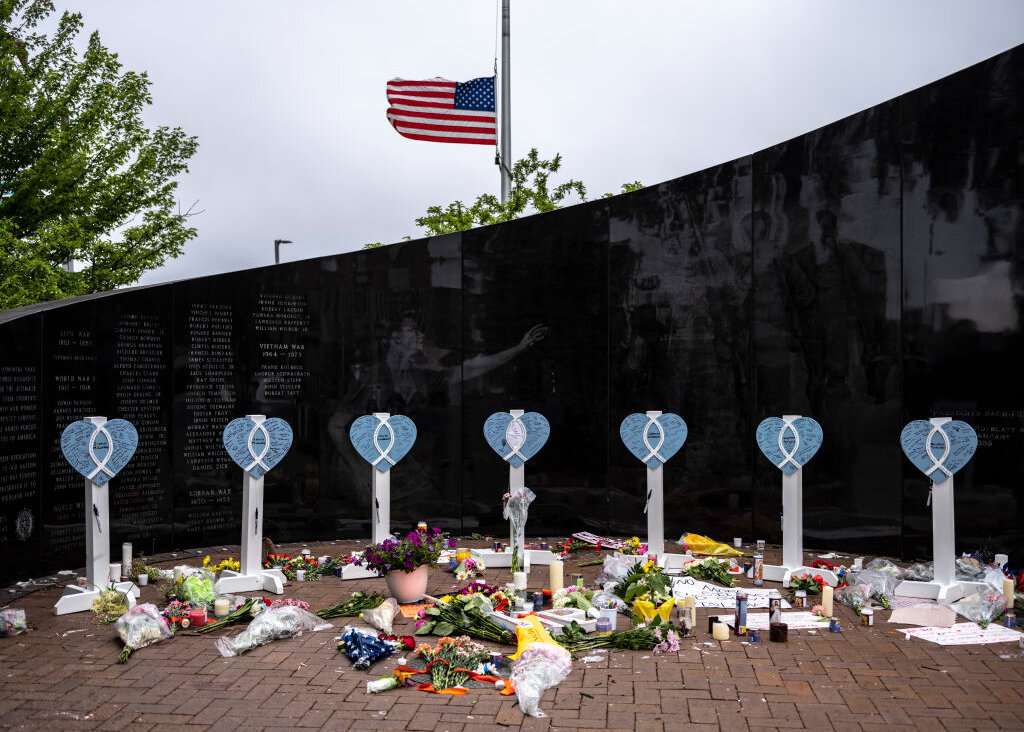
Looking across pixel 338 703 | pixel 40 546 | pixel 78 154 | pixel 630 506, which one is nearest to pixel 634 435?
pixel 630 506

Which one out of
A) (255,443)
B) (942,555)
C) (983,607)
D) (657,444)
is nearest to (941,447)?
(942,555)

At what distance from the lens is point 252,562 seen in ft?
25.3

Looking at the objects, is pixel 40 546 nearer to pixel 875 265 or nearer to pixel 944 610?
pixel 944 610

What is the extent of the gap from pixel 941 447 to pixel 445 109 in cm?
948

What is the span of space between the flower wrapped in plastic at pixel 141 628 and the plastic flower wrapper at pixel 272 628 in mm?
422

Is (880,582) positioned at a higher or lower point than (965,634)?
higher

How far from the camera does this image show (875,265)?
351 inches

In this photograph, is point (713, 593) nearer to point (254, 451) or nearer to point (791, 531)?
point (791, 531)

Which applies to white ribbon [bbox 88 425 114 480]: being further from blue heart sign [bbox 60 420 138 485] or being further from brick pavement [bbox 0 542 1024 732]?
brick pavement [bbox 0 542 1024 732]

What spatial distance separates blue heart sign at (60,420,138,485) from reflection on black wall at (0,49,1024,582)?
0.86 meters

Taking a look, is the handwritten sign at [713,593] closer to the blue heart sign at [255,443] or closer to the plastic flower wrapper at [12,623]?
the blue heart sign at [255,443]

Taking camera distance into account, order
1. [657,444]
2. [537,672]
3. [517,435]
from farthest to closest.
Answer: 1. [517,435]
2. [657,444]
3. [537,672]

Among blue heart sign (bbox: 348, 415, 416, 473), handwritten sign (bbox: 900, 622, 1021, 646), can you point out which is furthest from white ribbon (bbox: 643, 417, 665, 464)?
handwritten sign (bbox: 900, 622, 1021, 646)

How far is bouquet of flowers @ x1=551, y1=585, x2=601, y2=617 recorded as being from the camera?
637cm
